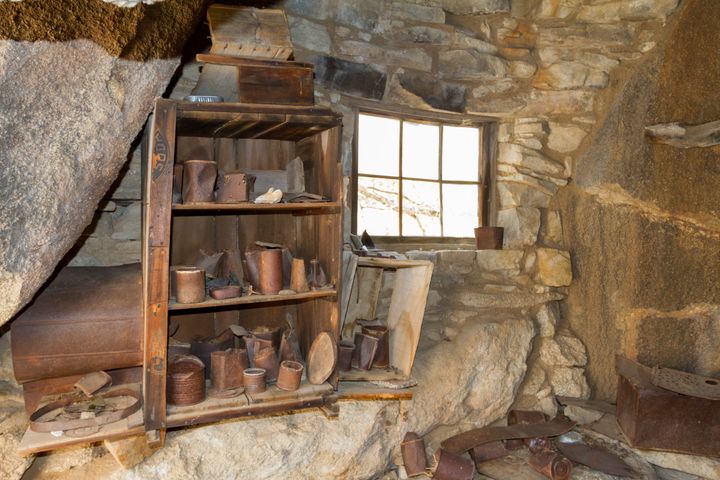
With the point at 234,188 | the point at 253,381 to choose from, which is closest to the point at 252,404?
the point at 253,381

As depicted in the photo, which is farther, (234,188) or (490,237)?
(490,237)

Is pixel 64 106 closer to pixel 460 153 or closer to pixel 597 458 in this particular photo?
pixel 460 153

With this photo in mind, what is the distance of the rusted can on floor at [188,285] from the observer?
1.82m

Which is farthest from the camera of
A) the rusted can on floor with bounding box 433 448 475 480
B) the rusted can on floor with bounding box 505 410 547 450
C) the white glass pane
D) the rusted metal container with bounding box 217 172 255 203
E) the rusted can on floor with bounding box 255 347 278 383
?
the white glass pane

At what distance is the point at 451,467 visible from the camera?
8.03 feet

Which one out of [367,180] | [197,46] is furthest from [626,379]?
[197,46]

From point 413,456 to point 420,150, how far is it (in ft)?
5.40

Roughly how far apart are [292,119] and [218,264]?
0.69 meters

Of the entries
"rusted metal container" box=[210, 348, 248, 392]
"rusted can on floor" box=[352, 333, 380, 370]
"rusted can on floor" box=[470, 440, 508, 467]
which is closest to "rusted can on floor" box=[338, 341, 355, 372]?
"rusted can on floor" box=[352, 333, 380, 370]

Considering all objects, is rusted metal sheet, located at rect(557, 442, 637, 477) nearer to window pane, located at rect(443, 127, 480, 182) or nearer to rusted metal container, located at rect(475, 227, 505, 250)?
rusted metal container, located at rect(475, 227, 505, 250)

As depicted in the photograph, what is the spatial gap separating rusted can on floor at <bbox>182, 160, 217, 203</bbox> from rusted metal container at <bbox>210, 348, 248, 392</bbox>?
0.58m

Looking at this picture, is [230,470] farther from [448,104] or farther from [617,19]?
[617,19]

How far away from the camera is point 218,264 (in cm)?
220

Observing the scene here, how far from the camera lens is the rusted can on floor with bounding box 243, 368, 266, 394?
6.44 feet
